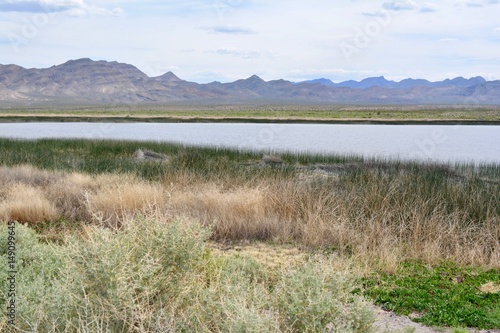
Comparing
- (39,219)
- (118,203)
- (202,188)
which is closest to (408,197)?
(202,188)

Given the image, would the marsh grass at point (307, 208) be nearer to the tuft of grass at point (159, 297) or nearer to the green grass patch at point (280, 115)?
the tuft of grass at point (159, 297)

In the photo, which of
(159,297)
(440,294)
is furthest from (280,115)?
(159,297)

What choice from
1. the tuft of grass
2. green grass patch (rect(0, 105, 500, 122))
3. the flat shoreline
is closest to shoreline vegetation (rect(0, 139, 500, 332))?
the tuft of grass

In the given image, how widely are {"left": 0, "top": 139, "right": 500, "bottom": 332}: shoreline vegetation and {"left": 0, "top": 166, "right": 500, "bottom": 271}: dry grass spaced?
33 millimetres

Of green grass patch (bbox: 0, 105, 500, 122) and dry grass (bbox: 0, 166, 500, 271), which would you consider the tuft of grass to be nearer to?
dry grass (bbox: 0, 166, 500, 271)

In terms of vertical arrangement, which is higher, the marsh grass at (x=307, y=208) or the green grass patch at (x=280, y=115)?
the marsh grass at (x=307, y=208)

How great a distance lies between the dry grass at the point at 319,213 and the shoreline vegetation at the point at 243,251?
3 centimetres

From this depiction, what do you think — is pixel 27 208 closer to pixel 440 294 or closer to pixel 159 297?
pixel 159 297

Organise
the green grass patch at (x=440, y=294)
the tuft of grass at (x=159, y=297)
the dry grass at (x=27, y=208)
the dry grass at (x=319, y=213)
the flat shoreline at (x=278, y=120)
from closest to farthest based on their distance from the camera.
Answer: the tuft of grass at (x=159, y=297) → the green grass patch at (x=440, y=294) → the dry grass at (x=319, y=213) → the dry grass at (x=27, y=208) → the flat shoreline at (x=278, y=120)

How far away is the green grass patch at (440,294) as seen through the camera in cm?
626

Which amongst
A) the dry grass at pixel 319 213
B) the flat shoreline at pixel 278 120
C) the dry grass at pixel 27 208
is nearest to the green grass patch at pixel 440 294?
the dry grass at pixel 319 213

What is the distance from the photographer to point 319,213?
10.4 metres

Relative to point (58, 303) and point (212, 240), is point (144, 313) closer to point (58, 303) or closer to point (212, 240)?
point (58, 303)

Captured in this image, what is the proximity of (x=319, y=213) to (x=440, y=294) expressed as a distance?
3.67 m
